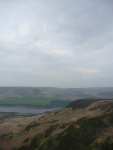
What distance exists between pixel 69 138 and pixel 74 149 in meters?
4.60

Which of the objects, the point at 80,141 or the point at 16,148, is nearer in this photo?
the point at 80,141

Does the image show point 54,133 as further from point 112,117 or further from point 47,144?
point 112,117

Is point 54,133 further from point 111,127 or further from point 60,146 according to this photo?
point 111,127

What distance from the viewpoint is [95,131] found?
130 feet

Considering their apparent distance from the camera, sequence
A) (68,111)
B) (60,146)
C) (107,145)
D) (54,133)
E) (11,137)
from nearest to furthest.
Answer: (107,145), (60,146), (54,133), (11,137), (68,111)

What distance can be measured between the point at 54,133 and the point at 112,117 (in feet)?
54.5

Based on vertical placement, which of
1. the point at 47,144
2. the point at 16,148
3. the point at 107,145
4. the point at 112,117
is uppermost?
the point at 112,117

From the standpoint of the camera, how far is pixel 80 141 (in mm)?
37688

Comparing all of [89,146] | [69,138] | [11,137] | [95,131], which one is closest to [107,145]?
[89,146]

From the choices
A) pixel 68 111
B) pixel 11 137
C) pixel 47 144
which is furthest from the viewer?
pixel 68 111

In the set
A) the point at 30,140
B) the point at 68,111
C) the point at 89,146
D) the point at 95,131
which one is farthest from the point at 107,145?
the point at 68,111

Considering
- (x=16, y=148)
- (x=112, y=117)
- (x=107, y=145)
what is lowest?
(x=16, y=148)

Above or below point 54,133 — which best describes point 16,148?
below

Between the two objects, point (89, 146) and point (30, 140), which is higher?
point (89, 146)
